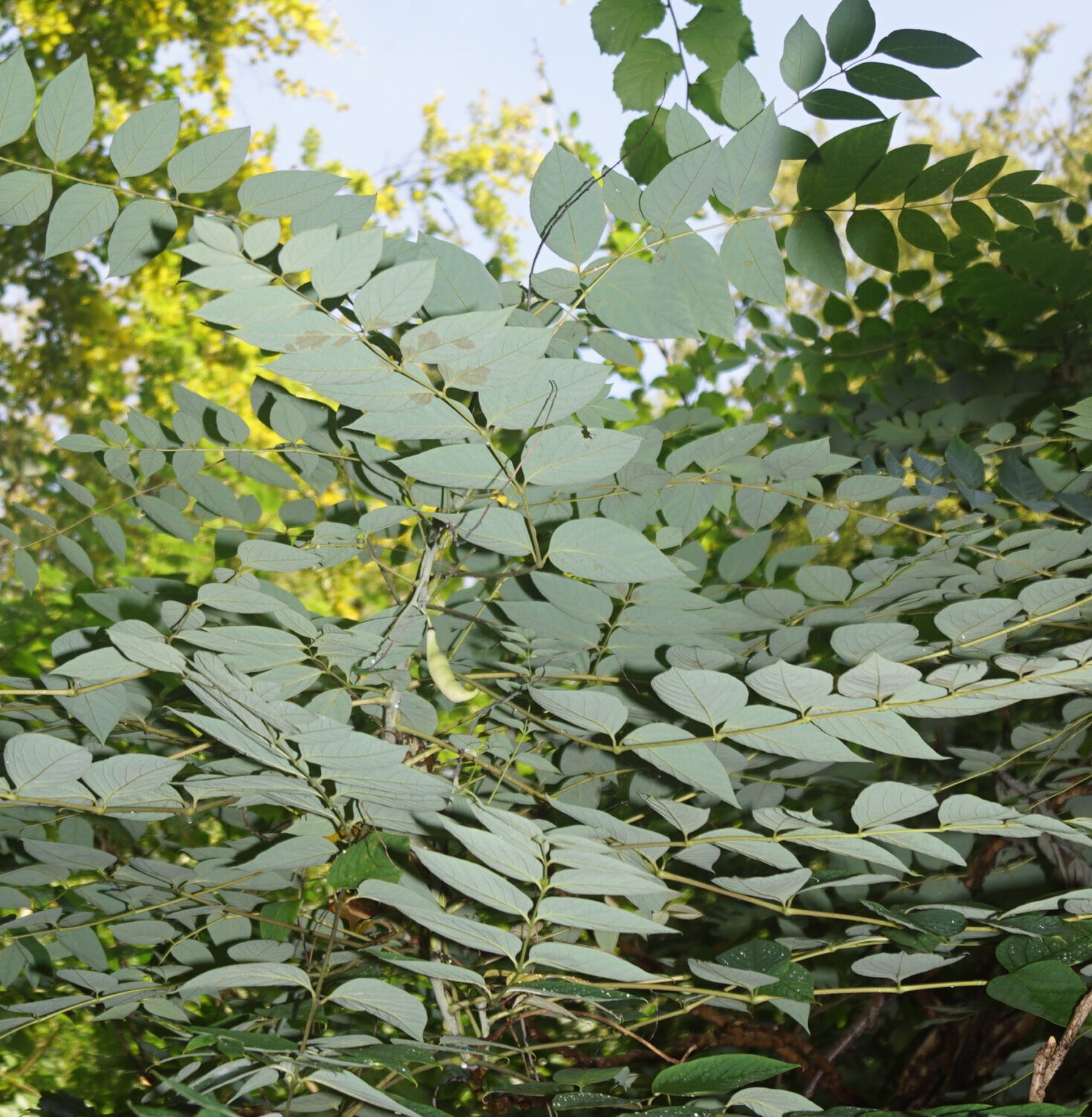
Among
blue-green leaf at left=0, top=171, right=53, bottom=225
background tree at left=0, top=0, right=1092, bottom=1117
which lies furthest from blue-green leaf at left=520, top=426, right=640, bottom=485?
blue-green leaf at left=0, top=171, right=53, bottom=225

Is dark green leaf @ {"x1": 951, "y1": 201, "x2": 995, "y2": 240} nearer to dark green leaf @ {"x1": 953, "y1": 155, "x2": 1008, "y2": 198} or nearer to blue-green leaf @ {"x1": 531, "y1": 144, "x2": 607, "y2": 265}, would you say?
dark green leaf @ {"x1": 953, "y1": 155, "x2": 1008, "y2": 198}

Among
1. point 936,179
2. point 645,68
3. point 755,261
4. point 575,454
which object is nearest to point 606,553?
point 575,454

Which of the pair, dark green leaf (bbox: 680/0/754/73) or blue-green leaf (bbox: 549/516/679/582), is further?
dark green leaf (bbox: 680/0/754/73)

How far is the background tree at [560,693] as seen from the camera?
1.00 ft

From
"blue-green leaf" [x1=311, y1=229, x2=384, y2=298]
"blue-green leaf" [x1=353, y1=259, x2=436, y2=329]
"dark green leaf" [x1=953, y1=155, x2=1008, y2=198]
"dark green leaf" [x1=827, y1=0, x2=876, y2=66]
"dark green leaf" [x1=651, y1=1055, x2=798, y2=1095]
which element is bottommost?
"dark green leaf" [x1=651, y1=1055, x2=798, y2=1095]

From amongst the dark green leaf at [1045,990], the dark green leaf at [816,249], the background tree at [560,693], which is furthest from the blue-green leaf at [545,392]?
the dark green leaf at [1045,990]

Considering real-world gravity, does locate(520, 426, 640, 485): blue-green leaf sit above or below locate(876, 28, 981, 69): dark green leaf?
below

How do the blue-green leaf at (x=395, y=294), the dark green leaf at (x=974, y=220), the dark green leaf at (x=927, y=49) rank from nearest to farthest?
the blue-green leaf at (x=395, y=294), the dark green leaf at (x=927, y=49), the dark green leaf at (x=974, y=220)

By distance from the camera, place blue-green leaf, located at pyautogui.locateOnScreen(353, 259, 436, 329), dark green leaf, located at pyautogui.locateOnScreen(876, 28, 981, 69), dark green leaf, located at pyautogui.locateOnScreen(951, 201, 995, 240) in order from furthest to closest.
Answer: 1. dark green leaf, located at pyautogui.locateOnScreen(951, 201, 995, 240)
2. dark green leaf, located at pyautogui.locateOnScreen(876, 28, 981, 69)
3. blue-green leaf, located at pyautogui.locateOnScreen(353, 259, 436, 329)

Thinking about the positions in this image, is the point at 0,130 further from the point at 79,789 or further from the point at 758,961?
the point at 758,961

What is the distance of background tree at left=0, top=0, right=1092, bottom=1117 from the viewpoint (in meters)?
0.30

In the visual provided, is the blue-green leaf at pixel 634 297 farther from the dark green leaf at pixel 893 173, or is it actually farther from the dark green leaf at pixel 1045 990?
the dark green leaf at pixel 1045 990

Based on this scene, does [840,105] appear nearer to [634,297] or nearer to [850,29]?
[850,29]

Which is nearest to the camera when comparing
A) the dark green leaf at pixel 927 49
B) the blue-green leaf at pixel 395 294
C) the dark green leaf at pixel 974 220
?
the blue-green leaf at pixel 395 294
